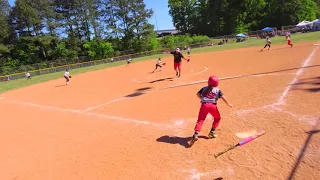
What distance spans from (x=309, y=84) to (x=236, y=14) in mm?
72361

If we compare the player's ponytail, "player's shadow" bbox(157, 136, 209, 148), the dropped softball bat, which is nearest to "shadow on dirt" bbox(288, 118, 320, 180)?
the dropped softball bat

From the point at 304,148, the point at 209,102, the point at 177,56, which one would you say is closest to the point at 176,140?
the point at 209,102

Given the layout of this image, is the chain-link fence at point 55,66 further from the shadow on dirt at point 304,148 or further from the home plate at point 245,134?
the shadow on dirt at point 304,148

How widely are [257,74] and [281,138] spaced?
869 centimetres

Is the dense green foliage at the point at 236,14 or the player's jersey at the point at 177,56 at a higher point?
the dense green foliage at the point at 236,14

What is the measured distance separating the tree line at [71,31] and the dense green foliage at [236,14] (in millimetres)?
20667

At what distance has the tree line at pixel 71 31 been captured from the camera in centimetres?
5184

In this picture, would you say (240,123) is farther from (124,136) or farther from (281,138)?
(124,136)

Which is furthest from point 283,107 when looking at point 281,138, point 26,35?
point 26,35

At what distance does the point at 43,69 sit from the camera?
4372cm

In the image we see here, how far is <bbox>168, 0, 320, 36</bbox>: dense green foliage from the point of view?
227 feet

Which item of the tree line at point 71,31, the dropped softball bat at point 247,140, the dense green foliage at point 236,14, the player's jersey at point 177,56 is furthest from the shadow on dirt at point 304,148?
the dense green foliage at point 236,14

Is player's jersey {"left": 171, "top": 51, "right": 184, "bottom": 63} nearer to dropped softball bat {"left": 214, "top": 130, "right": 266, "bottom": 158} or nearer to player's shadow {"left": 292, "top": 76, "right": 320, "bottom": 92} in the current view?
player's shadow {"left": 292, "top": 76, "right": 320, "bottom": 92}

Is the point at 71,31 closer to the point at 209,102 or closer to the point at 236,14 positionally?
the point at 236,14
